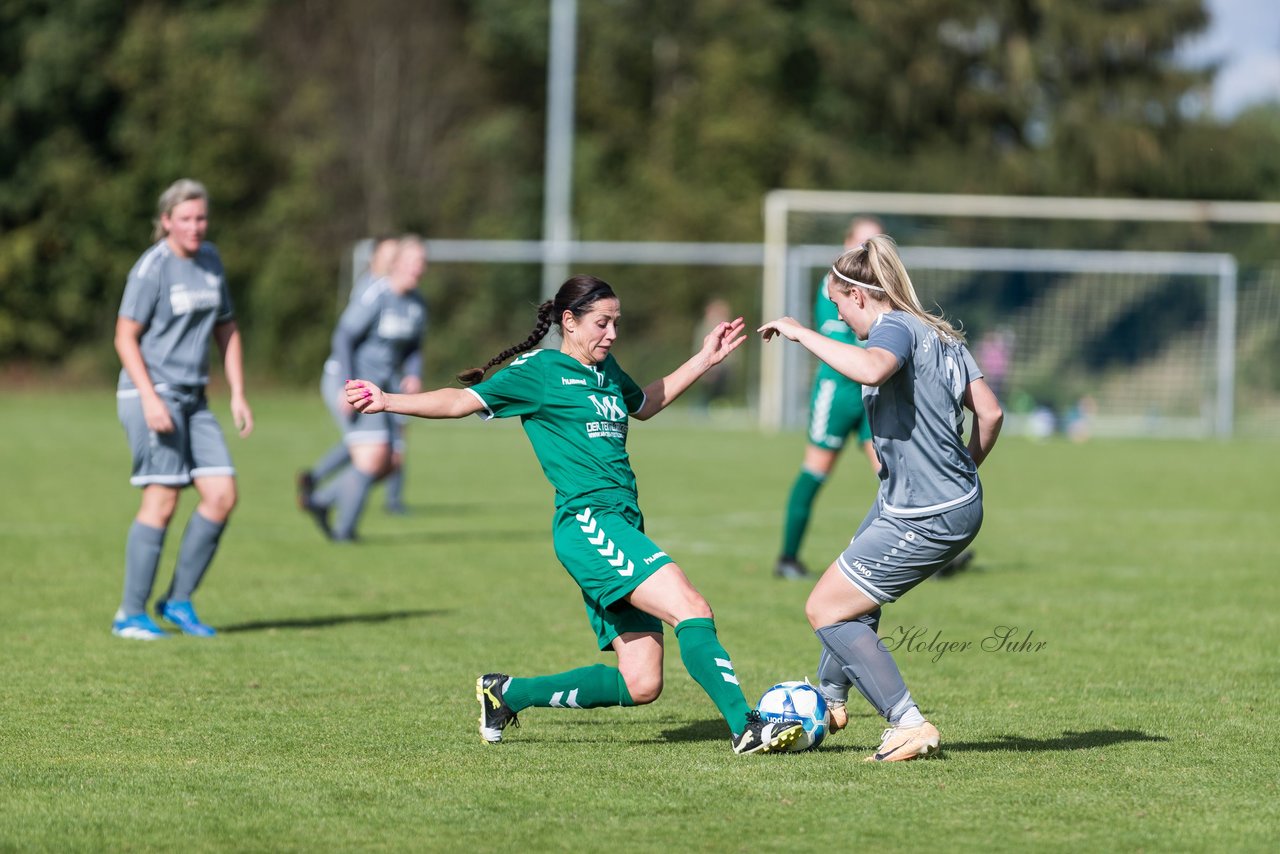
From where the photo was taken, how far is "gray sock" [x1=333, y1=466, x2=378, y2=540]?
476 inches

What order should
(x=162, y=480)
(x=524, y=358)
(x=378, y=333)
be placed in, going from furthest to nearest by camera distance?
1. (x=378, y=333)
2. (x=162, y=480)
3. (x=524, y=358)

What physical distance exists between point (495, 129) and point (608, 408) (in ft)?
118

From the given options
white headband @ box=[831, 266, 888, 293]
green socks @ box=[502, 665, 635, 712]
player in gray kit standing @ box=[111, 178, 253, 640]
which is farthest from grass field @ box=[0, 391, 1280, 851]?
white headband @ box=[831, 266, 888, 293]

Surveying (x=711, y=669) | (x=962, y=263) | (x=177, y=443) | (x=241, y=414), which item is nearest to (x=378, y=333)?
(x=241, y=414)

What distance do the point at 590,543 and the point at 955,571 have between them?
5555 millimetres

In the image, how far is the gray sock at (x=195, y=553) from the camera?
8.27 metres

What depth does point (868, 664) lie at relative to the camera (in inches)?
218

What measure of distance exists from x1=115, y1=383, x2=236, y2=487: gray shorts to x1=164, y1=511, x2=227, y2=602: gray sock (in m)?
0.26

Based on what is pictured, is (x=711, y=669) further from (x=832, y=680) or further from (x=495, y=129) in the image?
(x=495, y=129)

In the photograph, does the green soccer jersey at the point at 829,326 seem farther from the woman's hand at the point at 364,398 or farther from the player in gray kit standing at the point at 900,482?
the woman's hand at the point at 364,398

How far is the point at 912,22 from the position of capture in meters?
40.5

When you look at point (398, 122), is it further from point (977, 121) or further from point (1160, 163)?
point (1160, 163)

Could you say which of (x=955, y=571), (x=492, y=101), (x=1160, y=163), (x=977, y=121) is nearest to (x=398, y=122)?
(x=492, y=101)
